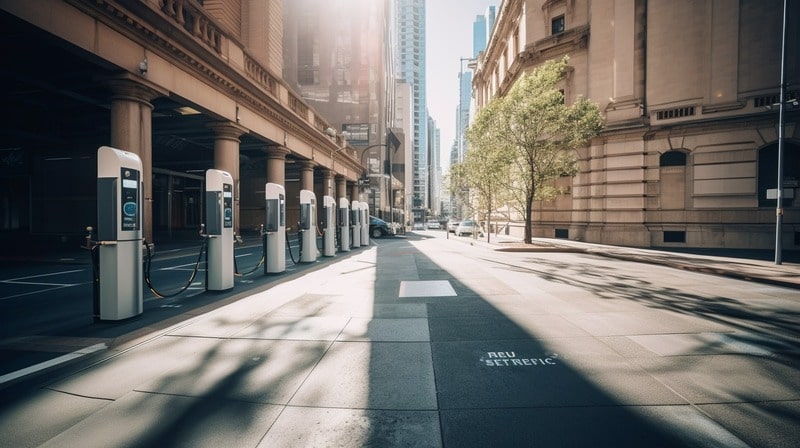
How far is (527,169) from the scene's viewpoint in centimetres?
1775

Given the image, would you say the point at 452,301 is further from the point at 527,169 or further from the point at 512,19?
the point at 512,19

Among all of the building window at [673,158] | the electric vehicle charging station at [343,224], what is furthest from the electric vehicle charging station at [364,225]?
the building window at [673,158]

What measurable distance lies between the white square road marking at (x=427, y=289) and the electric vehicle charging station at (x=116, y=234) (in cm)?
470

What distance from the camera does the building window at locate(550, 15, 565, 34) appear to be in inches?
905

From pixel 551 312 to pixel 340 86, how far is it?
58.7 metres

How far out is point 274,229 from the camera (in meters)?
9.62

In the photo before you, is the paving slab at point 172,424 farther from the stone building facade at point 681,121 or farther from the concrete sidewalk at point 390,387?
the stone building facade at point 681,121

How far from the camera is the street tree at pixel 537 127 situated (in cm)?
1648

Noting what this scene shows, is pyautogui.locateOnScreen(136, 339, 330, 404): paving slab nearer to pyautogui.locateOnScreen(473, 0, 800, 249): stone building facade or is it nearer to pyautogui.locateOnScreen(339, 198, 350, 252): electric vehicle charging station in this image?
pyautogui.locateOnScreen(339, 198, 350, 252): electric vehicle charging station

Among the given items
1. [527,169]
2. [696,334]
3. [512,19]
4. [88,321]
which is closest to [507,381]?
[696,334]

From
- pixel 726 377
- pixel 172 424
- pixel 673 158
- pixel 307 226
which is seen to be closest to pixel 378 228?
pixel 307 226

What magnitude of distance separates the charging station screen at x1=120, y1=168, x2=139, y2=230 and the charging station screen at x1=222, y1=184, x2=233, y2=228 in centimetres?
210

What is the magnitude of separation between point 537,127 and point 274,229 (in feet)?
44.8

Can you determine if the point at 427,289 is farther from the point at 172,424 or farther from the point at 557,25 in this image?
the point at 557,25
